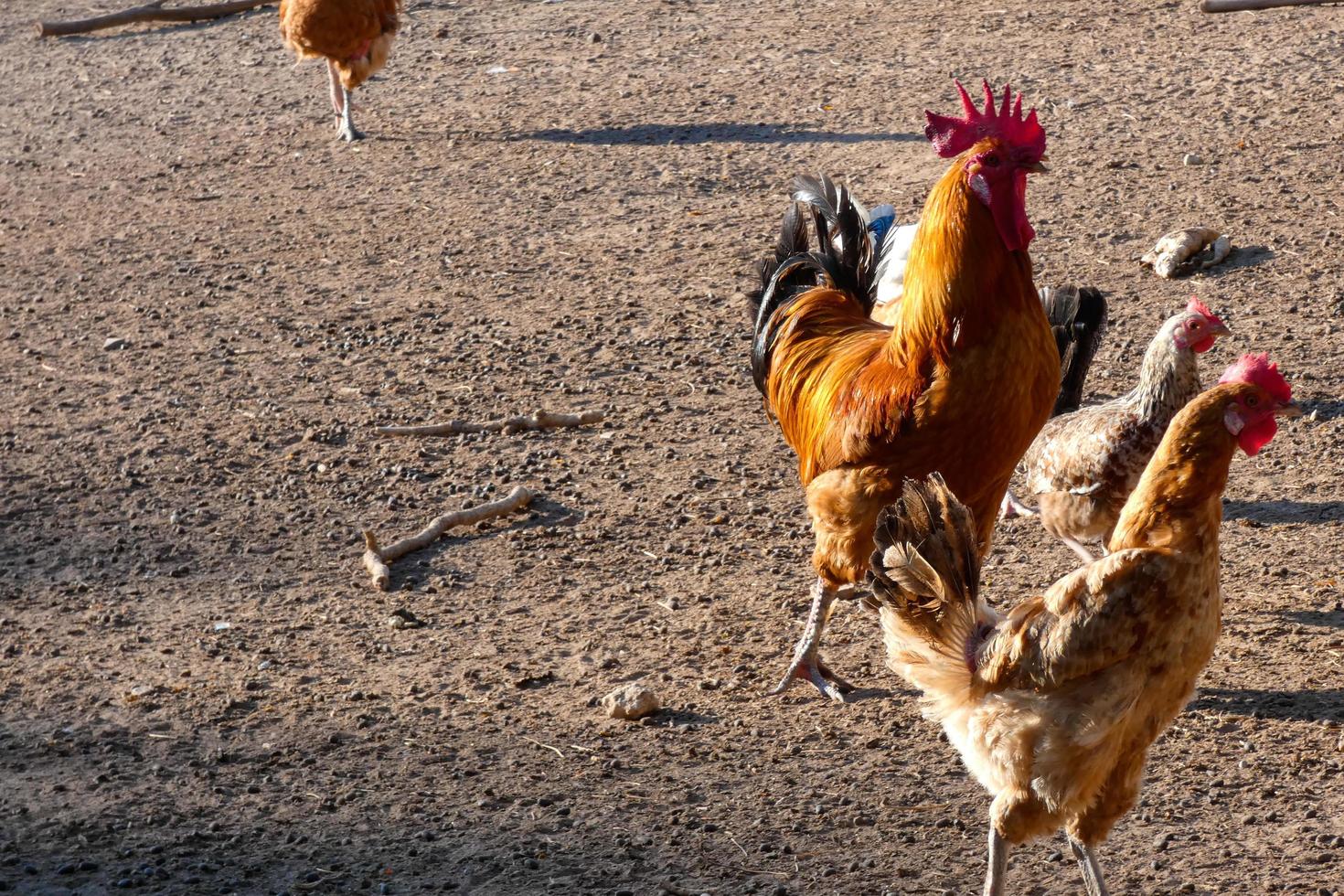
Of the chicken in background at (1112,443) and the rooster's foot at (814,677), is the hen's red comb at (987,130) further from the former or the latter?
the rooster's foot at (814,677)

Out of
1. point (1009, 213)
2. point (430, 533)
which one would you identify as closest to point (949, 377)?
point (1009, 213)

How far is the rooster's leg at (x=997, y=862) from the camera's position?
404 centimetres

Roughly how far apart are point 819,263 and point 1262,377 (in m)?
2.16

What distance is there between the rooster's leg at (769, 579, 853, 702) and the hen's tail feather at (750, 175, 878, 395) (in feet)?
3.36

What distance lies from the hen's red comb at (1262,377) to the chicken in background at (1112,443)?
30.0 inches

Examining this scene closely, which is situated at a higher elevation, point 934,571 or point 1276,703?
point 934,571

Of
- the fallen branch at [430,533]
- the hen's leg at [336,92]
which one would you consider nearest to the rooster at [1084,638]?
the fallen branch at [430,533]

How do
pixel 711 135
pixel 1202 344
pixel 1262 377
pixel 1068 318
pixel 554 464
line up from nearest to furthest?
pixel 1262 377, pixel 1202 344, pixel 1068 318, pixel 554 464, pixel 711 135

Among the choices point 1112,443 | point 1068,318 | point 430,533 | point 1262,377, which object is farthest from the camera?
point 430,533

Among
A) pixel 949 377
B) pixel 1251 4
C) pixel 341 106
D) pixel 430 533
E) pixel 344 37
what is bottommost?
pixel 430 533

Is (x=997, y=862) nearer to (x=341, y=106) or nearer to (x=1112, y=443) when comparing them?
(x=1112, y=443)

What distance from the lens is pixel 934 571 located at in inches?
159

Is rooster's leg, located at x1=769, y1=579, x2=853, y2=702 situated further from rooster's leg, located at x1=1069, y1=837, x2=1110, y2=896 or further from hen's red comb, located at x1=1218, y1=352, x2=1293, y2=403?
hen's red comb, located at x1=1218, y1=352, x2=1293, y2=403

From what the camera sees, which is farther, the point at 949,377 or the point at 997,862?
the point at 949,377
